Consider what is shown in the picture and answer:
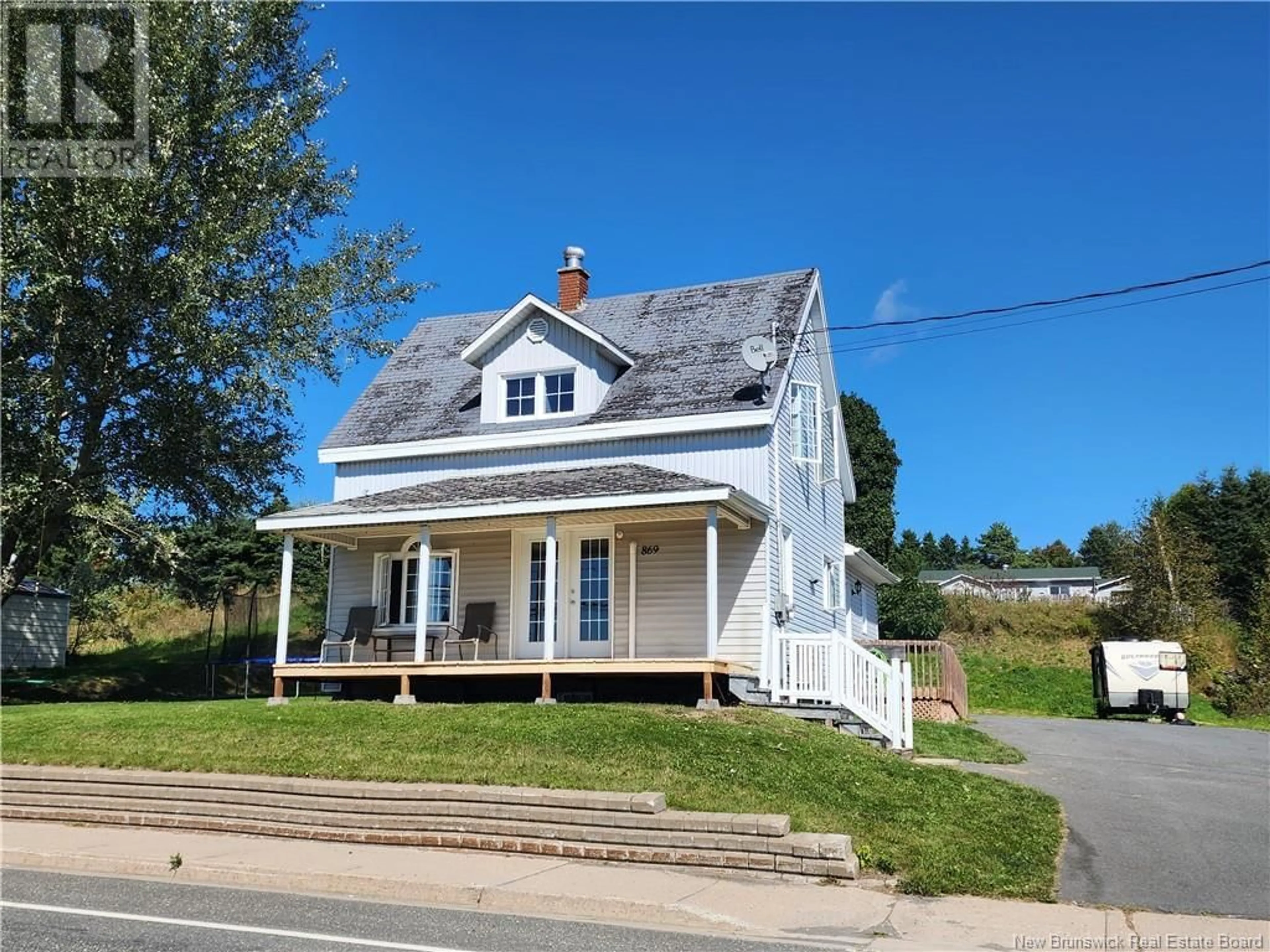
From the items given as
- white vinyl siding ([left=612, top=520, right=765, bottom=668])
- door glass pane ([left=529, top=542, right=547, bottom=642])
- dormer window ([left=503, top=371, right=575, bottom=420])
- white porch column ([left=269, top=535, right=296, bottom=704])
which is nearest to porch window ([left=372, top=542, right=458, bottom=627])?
door glass pane ([left=529, top=542, right=547, bottom=642])

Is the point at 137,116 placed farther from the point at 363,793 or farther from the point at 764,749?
the point at 764,749

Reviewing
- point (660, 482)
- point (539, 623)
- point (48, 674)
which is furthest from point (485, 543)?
point (48, 674)

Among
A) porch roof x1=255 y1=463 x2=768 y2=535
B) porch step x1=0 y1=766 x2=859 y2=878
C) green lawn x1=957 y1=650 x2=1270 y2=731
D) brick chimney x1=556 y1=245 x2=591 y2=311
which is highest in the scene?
brick chimney x1=556 y1=245 x2=591 y2=311

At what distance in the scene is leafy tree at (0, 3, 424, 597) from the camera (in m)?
18.0

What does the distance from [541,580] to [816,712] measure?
5348 millimetres

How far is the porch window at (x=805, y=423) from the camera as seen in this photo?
18.6 m

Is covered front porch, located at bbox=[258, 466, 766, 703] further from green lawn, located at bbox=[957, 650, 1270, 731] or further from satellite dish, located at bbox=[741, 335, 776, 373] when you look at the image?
green lawn, located at bbox=[957, 650, 1270, 731]

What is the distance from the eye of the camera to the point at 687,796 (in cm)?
980

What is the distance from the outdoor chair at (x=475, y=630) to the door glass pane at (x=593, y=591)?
1.53 meters

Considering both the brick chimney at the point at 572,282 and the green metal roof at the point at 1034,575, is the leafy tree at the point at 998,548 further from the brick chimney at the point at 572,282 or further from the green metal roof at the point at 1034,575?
the brick chimney at the point at 572,282

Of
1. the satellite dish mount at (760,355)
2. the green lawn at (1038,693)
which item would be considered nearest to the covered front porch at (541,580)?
the satellite dish mount at (760,355)

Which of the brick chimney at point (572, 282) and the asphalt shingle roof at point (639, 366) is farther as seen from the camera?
the brick chimney at point (572, 282)

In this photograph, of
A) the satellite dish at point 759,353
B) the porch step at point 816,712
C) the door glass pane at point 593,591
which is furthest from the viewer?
the door glass pane at point 593,591

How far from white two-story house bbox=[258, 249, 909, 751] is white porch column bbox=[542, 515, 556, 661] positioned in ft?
0.13
